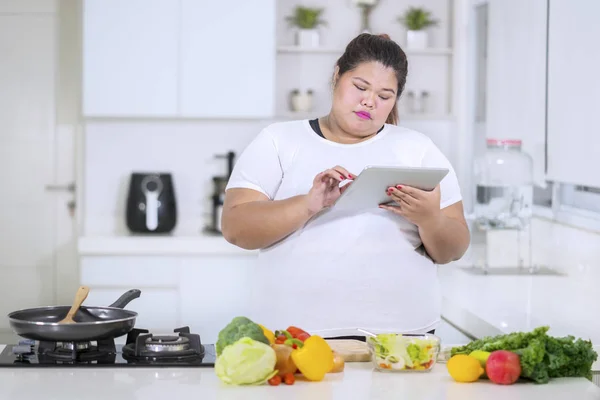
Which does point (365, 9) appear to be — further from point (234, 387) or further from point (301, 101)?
point (234, 387)

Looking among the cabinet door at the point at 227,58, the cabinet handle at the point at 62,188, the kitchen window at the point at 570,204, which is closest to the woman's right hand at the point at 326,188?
the kitchen window at the point at 570,204

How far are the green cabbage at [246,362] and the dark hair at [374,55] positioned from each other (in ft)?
2.67

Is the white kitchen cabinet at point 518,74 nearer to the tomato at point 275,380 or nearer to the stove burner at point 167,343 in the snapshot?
the stove burner at point 167,343

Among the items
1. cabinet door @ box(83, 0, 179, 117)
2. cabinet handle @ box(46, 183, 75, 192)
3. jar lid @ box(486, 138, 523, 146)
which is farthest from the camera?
cabinet handle @ box(46, 183, 75, 192)

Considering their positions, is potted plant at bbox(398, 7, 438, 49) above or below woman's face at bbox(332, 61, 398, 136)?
above

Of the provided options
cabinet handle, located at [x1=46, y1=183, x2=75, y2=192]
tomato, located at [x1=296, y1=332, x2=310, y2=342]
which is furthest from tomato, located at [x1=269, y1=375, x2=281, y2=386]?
cabinet handle, located at [x1=46, y1=183, x2=75, y2=192]

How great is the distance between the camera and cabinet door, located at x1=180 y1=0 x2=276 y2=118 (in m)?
4.39

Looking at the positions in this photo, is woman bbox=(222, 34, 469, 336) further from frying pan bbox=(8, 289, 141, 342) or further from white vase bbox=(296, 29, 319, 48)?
white vase bbox=(296, 29, 319, 48)

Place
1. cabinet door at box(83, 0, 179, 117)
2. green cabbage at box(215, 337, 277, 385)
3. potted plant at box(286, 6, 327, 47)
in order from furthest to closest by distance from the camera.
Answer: potted plant at box(286, 6, 327, 47)
cabinet door at box(83, 0, 179, 117)
green cabbage at box(215, 337, 277, 385)

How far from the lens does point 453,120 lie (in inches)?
189

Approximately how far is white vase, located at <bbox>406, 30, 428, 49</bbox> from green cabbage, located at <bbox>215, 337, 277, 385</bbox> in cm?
327

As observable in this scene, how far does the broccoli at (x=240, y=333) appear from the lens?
168 centimetres

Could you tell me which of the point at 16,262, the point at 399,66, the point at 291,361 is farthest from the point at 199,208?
the point at 291,361

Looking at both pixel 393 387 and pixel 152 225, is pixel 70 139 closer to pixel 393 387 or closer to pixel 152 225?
pixel 152 225
